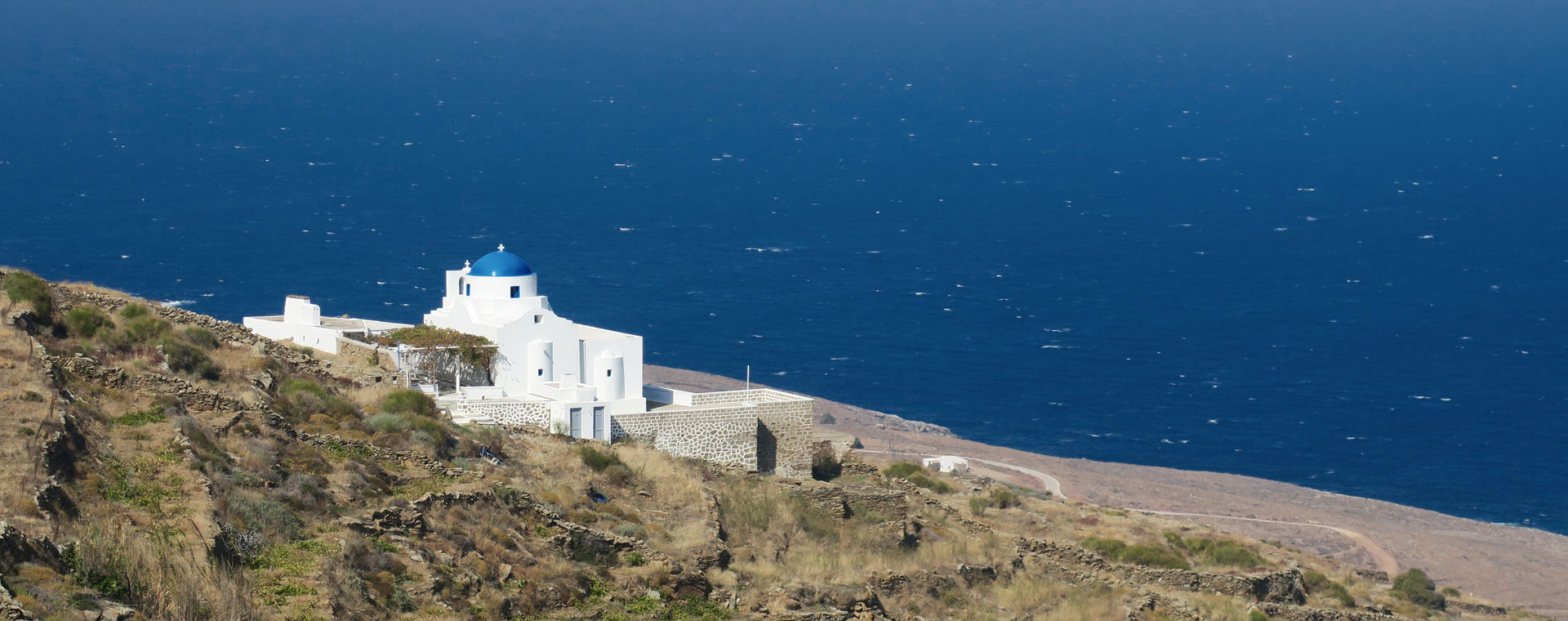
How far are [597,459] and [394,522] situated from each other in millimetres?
10366

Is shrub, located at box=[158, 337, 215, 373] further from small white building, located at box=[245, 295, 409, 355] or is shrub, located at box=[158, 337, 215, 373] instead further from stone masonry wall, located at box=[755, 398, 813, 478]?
stone masonry wall, located at box=[755, 398, 813, 478]

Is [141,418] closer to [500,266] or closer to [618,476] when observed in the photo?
[618,476]

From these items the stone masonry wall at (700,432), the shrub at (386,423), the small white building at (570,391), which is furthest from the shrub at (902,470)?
the shrub at (386,423)

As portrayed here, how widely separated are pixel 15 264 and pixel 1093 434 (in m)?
68.1

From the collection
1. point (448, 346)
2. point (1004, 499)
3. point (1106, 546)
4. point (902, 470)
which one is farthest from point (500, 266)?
point (1106, 546)

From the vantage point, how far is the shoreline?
203 ft

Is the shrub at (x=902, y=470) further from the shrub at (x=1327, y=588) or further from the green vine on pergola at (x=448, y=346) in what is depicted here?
the green vine on pergola at (x=448, y=346)

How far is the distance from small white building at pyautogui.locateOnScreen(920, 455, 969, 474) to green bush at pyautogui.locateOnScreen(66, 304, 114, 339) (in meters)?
36.8

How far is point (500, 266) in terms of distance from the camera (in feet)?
151

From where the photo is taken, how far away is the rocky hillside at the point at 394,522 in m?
17.3

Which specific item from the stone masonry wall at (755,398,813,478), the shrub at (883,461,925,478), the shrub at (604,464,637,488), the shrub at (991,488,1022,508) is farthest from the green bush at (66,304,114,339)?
the shrub at (991,488,1022,508)

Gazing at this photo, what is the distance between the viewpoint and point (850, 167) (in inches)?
6855

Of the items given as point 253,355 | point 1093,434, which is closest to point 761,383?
point 1093,434

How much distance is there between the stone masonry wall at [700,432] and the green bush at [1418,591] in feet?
67.4
